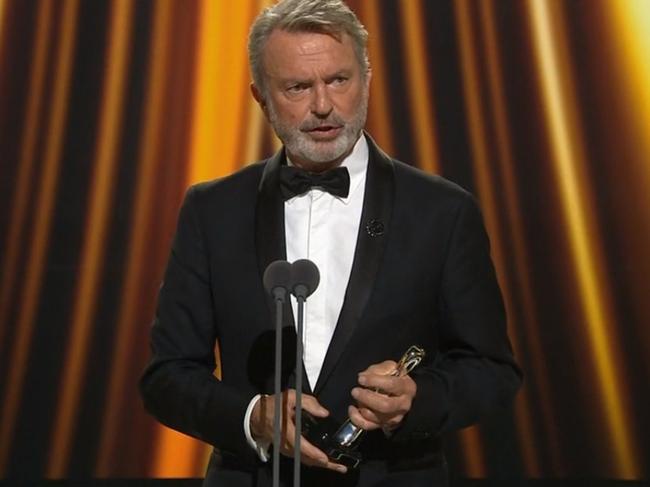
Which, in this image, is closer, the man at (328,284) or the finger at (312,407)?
the finger at (312,407)

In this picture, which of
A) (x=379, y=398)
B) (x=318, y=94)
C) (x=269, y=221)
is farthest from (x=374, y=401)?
(x=318, y=94)

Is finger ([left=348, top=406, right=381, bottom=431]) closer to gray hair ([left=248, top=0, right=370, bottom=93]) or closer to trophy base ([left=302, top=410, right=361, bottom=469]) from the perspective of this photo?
trophy base ([left=302, top=410, right=361, bottom=469])

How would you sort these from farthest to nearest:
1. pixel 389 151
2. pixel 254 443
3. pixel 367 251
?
1. pixel 389 151
2. pixel 367 251
3. pixel 254 443

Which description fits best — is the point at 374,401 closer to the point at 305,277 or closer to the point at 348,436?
the point at 348,436

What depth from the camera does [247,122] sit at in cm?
290

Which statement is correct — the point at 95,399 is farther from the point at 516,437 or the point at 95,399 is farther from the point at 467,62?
the point at 467,62

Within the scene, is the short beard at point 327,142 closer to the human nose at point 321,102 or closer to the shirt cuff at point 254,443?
the human nose at point 321,102

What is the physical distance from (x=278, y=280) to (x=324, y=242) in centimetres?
41

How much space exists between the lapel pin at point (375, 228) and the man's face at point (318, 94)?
120 mm

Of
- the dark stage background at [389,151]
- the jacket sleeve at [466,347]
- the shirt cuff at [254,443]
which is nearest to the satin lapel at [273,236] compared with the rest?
the shirt cuff at [254,443]

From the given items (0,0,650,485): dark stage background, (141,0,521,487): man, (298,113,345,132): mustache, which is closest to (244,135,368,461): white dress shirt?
(141,0,521,487): man

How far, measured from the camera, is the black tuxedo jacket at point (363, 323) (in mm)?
1771

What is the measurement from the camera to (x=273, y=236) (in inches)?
73.4

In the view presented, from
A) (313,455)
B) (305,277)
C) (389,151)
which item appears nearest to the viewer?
(305,277)
